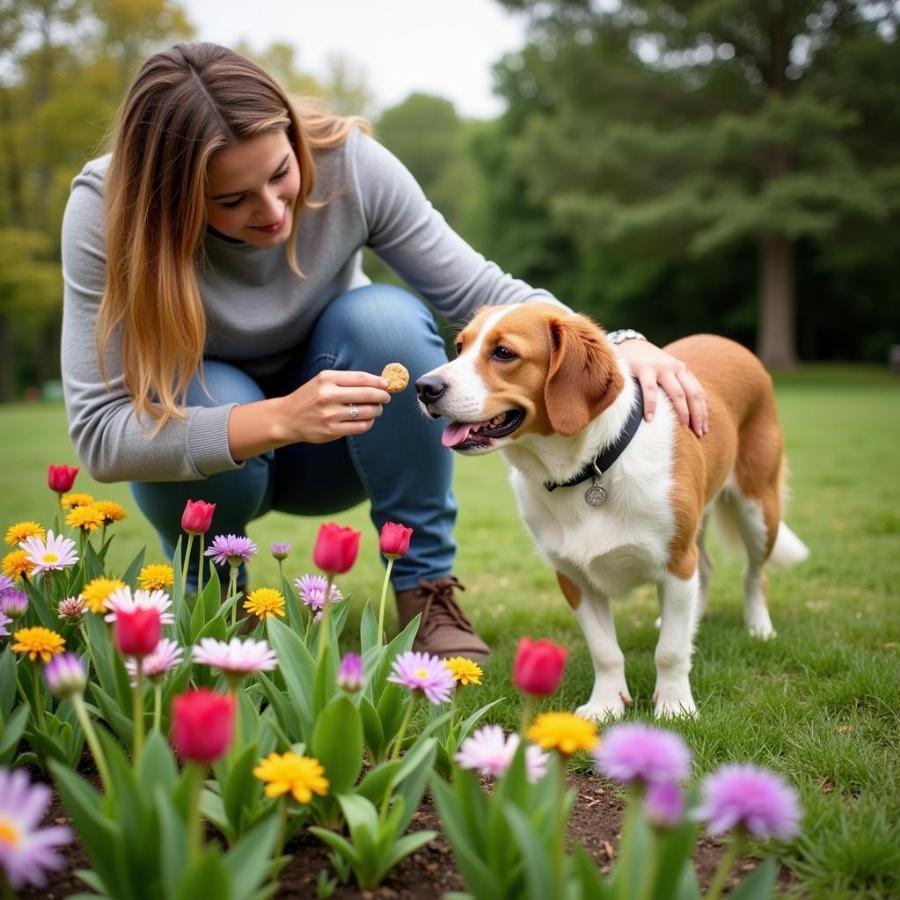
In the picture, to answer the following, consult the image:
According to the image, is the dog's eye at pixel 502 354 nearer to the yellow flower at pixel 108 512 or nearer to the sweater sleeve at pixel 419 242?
the sweater sleeve at pixel 419 242

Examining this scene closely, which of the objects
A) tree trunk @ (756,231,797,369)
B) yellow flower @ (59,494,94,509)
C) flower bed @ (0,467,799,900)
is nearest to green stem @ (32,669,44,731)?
flower bed @ (0,467,799,900)

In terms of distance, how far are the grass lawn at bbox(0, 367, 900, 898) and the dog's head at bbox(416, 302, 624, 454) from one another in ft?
2.64

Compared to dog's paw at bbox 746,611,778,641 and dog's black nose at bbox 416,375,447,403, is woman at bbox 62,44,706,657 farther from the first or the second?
dog's paw at bbox 746,611,778,641

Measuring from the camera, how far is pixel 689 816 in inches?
49.6

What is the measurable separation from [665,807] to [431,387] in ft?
5.75

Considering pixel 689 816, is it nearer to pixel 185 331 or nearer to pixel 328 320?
pixel 185 331

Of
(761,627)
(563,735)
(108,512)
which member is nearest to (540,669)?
(563,735)

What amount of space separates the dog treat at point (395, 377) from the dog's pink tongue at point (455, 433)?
19cm

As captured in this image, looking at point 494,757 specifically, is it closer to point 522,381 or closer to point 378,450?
point 522,381

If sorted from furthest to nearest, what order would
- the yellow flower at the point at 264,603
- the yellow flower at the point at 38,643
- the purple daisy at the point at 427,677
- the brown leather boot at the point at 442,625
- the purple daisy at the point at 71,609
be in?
the brown leather boot at the point at 442,625
the yellow flower at the point at 264,603
the purple daisy at the point at 71,609
the yellow flower at the point at 38,643
the purple daisy at the point at 427,677

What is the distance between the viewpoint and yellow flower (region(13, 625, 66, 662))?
69.3 inches

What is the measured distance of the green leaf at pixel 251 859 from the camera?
1295mm

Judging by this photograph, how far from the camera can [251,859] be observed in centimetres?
134

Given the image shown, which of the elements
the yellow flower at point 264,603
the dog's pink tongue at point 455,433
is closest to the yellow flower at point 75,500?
the yellow flower at point 264,603
